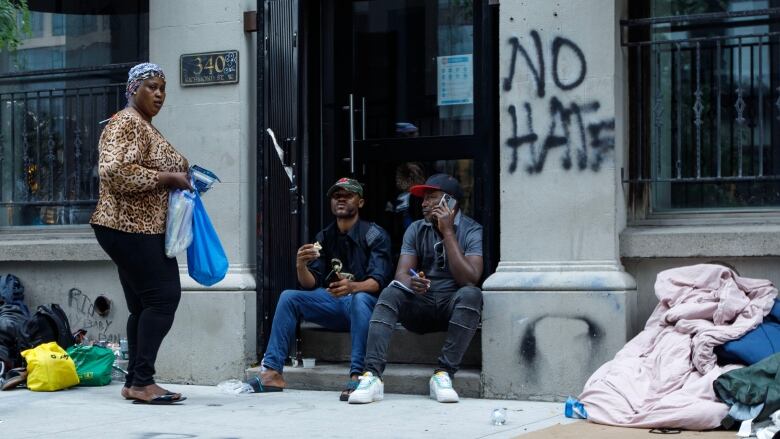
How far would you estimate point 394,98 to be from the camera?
352 inches

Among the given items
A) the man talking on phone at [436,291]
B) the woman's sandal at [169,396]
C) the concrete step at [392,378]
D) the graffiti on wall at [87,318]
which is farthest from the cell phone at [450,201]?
the graffiti on wall at [87,318]

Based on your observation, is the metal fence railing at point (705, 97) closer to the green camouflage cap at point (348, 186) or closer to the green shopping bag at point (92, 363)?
the green camouflage cap at point (348, 186)

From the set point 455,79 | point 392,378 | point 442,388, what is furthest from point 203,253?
point 455,79

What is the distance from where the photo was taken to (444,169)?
8.73m

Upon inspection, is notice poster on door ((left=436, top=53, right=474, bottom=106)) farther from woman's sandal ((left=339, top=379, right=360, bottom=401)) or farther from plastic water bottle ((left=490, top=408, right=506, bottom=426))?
plastic water bottle ((left=490, top=408, right=506, bottom=426))

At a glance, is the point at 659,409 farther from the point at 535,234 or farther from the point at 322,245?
the point at 322,245

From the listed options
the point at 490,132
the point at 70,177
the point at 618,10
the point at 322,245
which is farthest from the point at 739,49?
the point at 70,177

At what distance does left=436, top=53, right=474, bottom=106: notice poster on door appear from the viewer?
8664 millimetres

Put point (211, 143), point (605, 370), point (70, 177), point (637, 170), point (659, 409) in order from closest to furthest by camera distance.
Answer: point (659, 409) → point (605, 370) → point (637, 170) → point (211, 143) → point (70, 177)

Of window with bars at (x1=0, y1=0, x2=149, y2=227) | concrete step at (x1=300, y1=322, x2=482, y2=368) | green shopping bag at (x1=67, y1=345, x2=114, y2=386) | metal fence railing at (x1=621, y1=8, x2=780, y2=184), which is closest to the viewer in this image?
metal fence railing at (x1=621, y1=8, x2=780, y2=184)

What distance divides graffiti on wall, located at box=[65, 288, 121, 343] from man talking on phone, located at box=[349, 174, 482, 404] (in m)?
2.66

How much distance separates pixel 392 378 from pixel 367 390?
0.55 meters

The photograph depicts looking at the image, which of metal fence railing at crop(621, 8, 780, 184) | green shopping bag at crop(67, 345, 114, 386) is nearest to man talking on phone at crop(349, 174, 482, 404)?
metal fence railing at crop(621, 8, 780, 184)

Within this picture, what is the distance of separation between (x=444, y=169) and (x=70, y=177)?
10.4 ft
